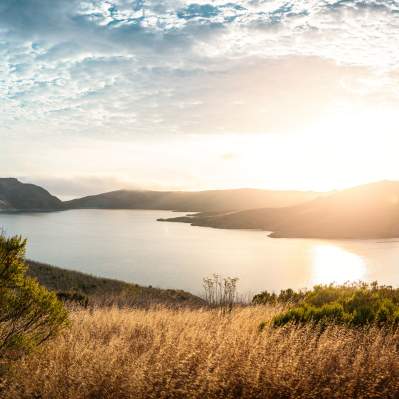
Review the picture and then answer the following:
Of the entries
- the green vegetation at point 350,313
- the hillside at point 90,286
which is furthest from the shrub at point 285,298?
the hillside at point 90,286

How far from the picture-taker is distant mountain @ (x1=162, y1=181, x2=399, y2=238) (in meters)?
136

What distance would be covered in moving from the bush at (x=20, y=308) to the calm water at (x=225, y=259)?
48.7 m

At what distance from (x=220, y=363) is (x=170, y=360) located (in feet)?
2.44

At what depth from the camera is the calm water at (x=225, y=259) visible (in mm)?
66312

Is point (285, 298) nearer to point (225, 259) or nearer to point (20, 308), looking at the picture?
point (20, 308)

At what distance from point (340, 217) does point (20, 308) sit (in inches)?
5891

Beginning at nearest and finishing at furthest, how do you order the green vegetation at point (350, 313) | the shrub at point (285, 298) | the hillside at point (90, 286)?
the green vegetation at point (350, 313), the shrub at point (285, 298), the hillside at point (90, 286)

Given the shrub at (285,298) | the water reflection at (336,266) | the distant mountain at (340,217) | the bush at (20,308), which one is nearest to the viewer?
the bush at (20,308)

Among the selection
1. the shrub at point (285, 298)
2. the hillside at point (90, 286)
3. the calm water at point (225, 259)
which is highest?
the shrub at point (285, 298)

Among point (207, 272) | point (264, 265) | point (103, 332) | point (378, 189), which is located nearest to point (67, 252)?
point (207, 272)

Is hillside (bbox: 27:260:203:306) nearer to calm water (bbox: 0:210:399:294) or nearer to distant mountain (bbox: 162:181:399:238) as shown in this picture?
calm water (bbox: 0:210:399:294)

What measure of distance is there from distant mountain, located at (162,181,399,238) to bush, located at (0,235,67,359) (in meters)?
135

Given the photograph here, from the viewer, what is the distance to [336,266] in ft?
260

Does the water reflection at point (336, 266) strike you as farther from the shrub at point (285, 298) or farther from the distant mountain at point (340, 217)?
the shrub at point (285, 298)
